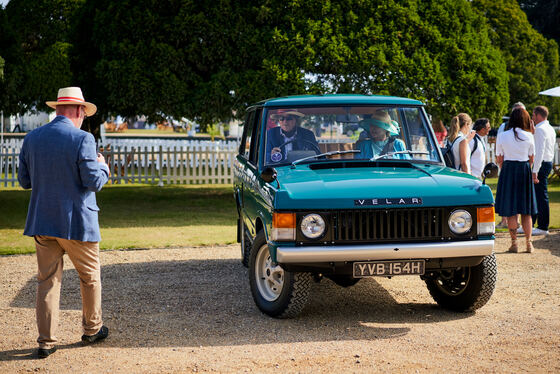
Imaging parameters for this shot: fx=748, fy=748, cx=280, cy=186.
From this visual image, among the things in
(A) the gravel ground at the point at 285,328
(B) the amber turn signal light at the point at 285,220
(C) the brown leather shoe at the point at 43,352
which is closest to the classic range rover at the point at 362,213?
(B) the amber turn signal light at the point at 285,220

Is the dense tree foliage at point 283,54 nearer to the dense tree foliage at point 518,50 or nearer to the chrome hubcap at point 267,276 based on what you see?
the chrome hubcap at point 267,276

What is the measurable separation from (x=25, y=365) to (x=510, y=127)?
7654 mm

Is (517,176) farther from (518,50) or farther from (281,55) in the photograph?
(518,50)

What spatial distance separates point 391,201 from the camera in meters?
6.35

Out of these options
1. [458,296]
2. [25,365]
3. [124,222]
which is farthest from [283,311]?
[124,222]

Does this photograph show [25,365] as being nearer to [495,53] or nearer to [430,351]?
[430,351]

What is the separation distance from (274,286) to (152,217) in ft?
32.2

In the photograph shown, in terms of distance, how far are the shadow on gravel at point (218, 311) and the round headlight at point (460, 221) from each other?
3.12ft

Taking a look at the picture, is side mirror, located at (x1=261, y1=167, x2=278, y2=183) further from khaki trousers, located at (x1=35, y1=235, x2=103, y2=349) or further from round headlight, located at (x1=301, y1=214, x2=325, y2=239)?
khaki trousers, located at (x1=35, y1=235, x2=103, y2=349)

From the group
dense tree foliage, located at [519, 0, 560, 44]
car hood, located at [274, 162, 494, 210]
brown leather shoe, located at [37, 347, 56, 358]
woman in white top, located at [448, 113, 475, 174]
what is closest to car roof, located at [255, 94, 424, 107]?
car hood, located at [274, 162, 494, 210]

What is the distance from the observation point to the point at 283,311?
22.1 ft

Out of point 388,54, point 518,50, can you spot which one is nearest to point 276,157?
point 388,54

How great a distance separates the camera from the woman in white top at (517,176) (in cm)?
1061

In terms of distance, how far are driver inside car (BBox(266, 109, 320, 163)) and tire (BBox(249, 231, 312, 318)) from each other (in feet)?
3.27
